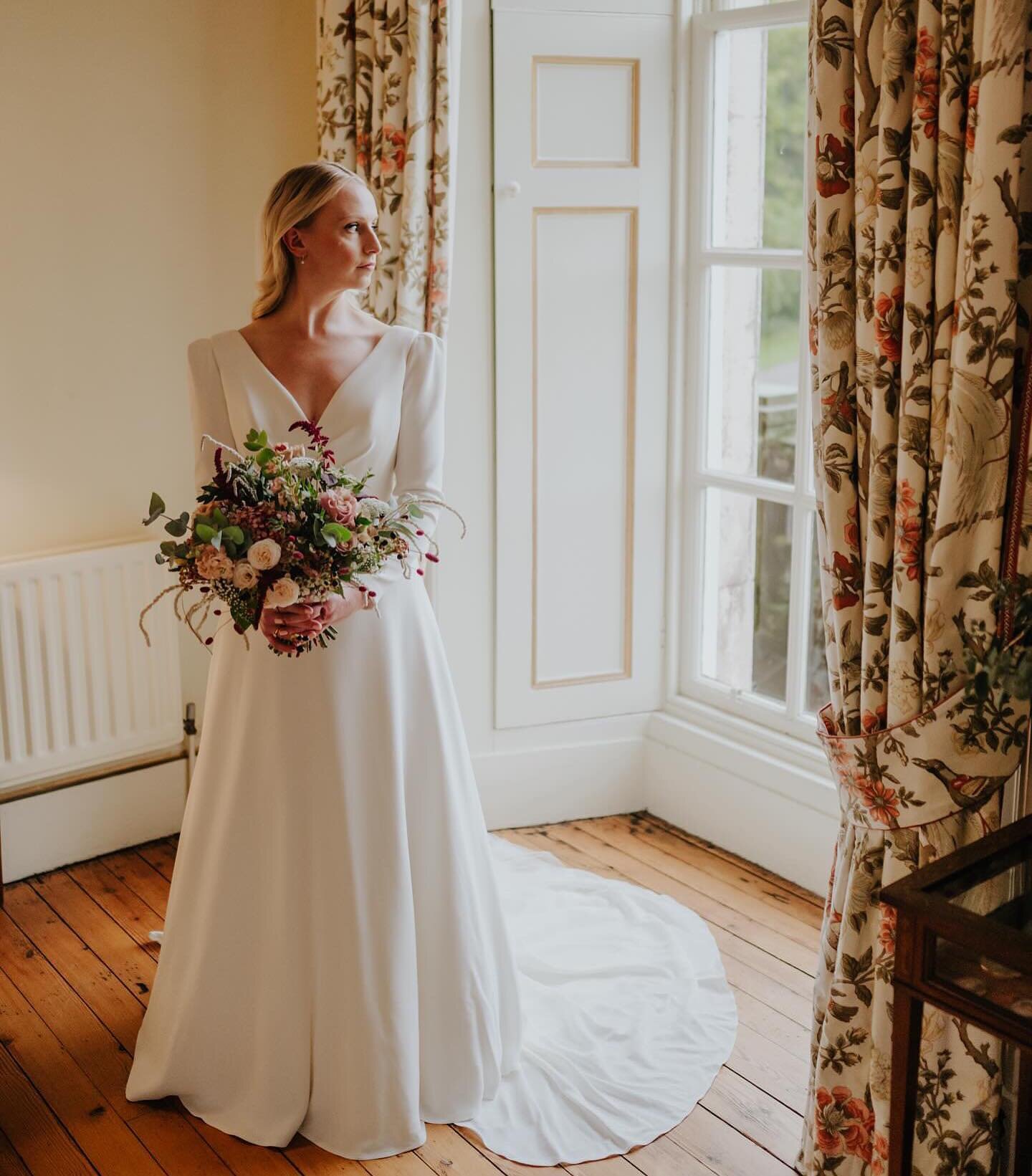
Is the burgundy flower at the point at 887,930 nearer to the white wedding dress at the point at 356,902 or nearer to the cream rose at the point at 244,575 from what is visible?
the white wedding dress at the point at 356,902

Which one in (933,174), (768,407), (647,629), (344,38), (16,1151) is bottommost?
(16,1151)

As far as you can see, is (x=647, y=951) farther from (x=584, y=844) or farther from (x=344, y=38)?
(x=344, y=38)

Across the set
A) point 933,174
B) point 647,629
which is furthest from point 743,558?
point 933,174

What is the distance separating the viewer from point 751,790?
3.81 metres

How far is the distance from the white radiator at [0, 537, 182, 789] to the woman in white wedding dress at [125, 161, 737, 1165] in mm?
1120

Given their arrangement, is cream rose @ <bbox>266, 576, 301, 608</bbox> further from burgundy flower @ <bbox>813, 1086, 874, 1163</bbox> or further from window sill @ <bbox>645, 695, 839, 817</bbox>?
window sill @ <bbox>645, 695, 839, 817</bbox>

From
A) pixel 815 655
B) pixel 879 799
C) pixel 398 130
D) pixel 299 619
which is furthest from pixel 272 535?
pixel 815 655

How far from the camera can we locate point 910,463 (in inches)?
84.4

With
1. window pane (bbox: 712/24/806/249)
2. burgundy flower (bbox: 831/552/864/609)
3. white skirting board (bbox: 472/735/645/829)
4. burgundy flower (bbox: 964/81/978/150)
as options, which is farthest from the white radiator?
burgundy flower (bbox: 964/81/978/150)

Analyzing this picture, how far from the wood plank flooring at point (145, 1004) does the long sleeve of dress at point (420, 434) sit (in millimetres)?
1180

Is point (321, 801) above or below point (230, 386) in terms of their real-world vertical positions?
below

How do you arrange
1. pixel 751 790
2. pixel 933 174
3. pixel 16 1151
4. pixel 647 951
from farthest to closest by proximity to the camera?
pixel 751 790
pixel 647 951
pixel 16 1151
pixel 933 174

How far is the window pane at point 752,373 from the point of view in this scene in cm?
381

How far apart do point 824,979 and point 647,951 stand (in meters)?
0.91
